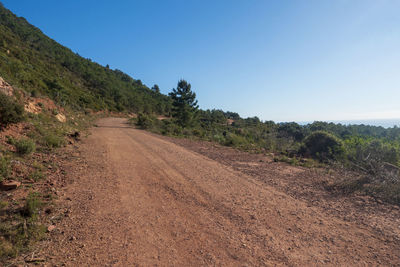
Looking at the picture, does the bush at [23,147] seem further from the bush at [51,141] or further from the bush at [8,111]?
the bush at [8,111]

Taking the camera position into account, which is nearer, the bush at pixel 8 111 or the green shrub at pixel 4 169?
the green shrub at pixel 4 169

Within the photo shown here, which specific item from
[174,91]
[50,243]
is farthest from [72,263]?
[174,91]

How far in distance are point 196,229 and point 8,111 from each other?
7256 mm

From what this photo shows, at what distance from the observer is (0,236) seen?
8.00ft

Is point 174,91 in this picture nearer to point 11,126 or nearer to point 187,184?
point 11,126

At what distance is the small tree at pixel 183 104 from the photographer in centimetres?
2803

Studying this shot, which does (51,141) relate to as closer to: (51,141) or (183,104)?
(51,141)

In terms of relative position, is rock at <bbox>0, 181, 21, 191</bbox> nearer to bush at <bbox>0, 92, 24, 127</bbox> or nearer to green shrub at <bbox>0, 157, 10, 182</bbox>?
green shrub at <bbox>0, 157, 10, 182</bbox>

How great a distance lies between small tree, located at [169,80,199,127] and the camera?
28031mm

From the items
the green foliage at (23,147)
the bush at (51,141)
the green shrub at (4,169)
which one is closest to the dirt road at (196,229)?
the green shrub at (4,169)

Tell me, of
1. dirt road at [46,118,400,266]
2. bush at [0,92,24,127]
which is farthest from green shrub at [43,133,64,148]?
dirt road at [46,118,400,266]

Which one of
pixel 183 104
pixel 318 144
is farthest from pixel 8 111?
pixel 183 104

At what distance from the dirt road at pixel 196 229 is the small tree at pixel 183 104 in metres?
23.0

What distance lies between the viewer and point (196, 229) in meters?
3.11
